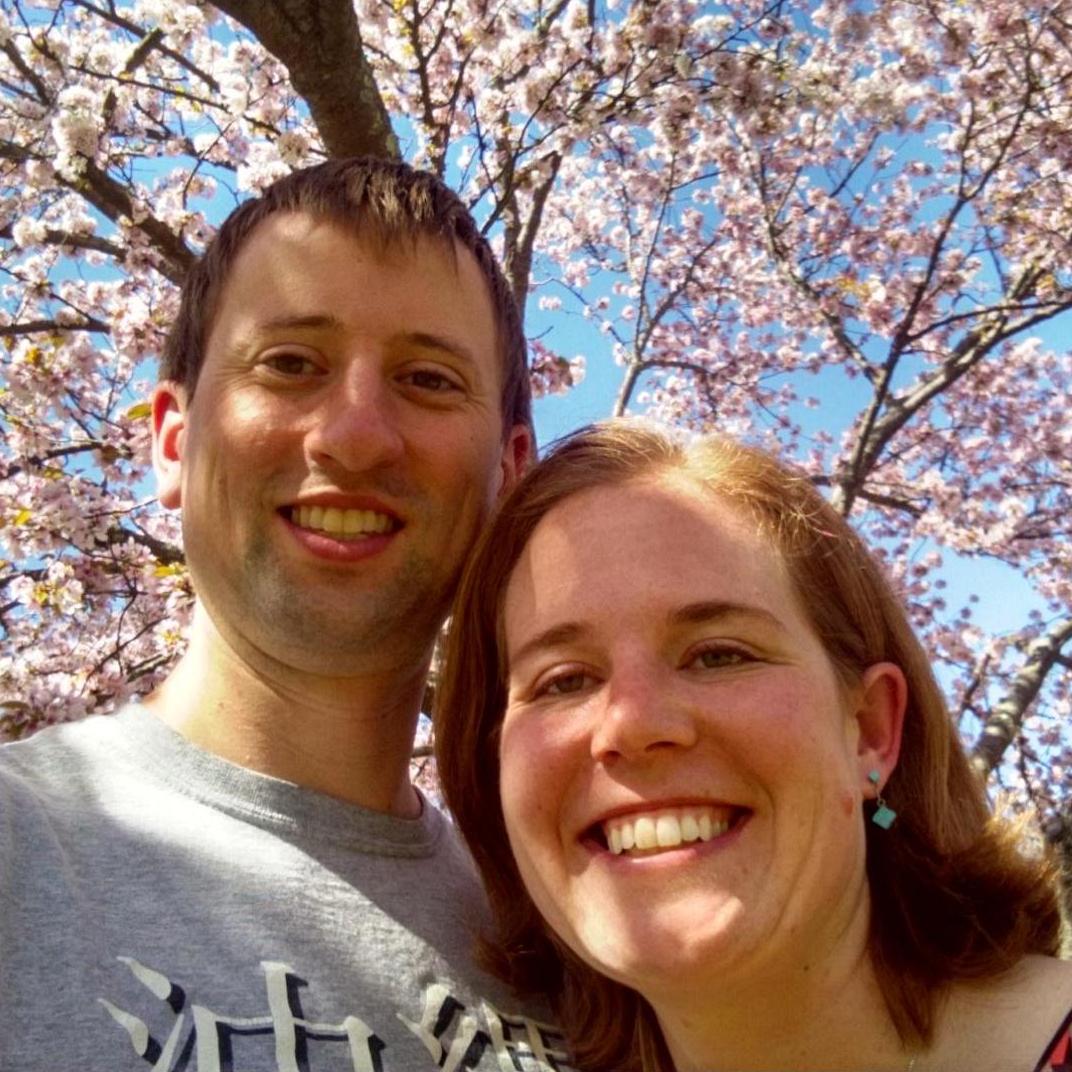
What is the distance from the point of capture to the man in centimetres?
136

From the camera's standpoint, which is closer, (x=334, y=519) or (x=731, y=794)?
(x=731, y=794)

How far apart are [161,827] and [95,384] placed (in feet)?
16.8

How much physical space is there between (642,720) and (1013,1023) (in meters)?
0.65

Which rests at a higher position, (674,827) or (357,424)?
(357,424)

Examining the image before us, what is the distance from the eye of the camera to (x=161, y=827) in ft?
5.01

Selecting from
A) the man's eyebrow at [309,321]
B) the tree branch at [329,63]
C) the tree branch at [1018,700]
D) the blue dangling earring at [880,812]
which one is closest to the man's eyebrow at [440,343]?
the man's eyebrow at [309,321]

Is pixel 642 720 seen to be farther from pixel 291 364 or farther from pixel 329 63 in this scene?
pixel 329 63

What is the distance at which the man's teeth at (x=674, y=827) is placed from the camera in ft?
4.21

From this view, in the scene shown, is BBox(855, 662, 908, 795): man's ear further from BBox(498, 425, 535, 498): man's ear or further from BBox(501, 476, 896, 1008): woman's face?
BBox(498, 425, 535, 498): man's ear

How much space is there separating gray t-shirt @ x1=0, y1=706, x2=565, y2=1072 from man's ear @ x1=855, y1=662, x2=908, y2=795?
66 cm

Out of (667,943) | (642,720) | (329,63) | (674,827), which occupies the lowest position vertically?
(667,943)

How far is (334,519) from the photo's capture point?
1800 millimetres

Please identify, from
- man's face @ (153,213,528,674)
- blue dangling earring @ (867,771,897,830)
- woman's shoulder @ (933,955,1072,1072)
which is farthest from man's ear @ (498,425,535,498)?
woman's shoulder @ (933,955,1072,1072)

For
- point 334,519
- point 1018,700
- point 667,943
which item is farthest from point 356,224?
point 1018,700
